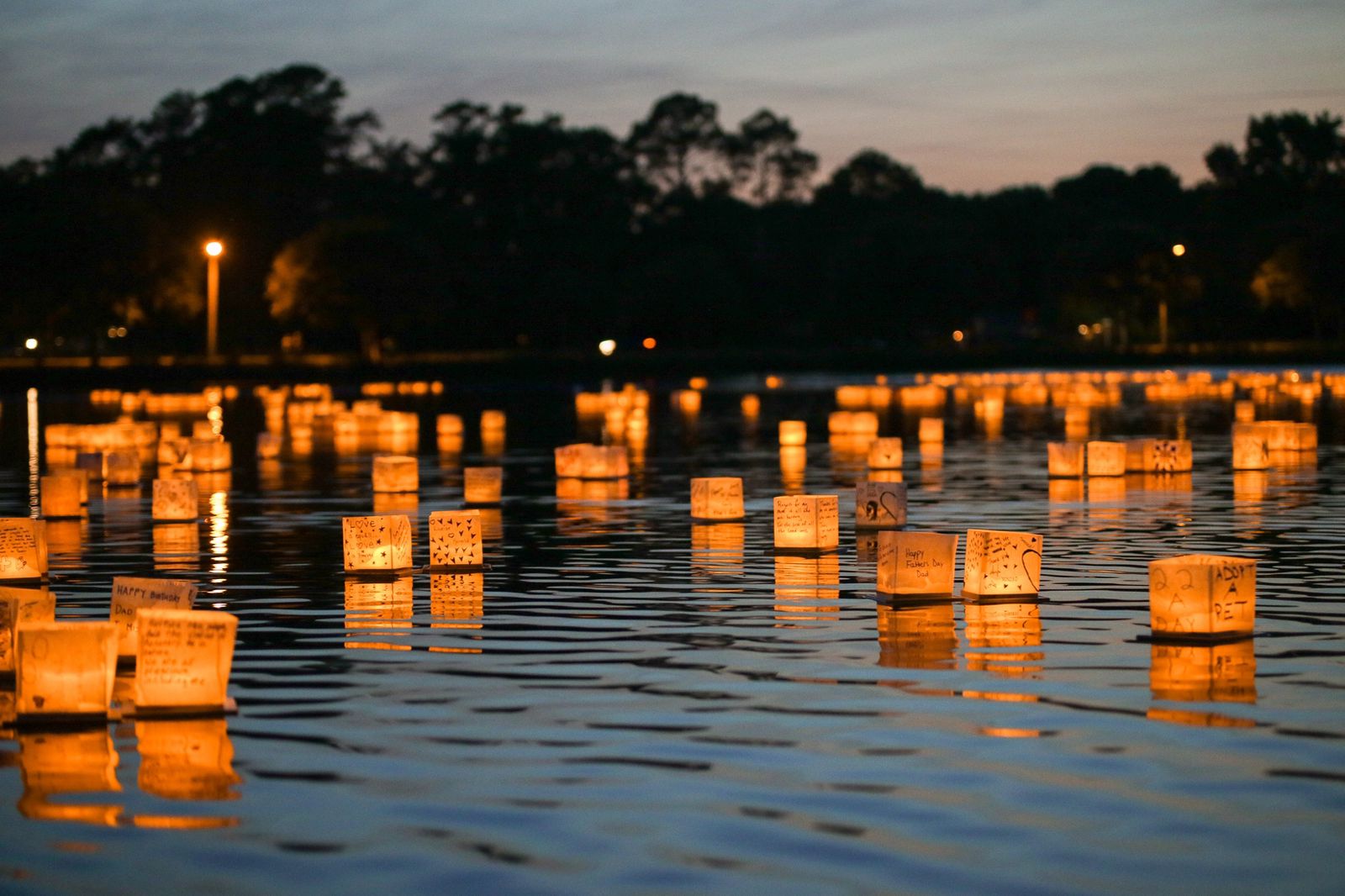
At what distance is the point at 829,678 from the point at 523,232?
137 m

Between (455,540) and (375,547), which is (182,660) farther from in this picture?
(455,540)

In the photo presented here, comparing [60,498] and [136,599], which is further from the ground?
[60,498]

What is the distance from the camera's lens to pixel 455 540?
780 inches

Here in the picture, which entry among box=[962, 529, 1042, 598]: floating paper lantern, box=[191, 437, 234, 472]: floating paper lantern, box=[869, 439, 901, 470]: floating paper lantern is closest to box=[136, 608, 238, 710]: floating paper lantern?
box=[962, 529, 1042, 598]: floating paper lantern

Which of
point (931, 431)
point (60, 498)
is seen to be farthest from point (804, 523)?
point (931, 431)

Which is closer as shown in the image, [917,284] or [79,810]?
[79,810]

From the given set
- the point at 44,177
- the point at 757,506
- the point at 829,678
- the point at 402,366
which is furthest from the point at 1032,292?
the point at 829,678

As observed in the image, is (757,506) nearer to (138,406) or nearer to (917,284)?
(138,406)

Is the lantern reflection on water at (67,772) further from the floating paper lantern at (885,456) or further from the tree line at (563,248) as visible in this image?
the tree line at (563,248)

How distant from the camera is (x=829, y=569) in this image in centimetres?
1934

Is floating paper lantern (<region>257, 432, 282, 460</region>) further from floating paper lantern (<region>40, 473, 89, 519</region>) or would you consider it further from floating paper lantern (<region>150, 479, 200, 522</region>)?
floating paper lantern (<region>150, 479, 200, 522</region>)

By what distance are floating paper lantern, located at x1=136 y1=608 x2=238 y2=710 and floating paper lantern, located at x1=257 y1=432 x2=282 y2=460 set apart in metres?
30.0

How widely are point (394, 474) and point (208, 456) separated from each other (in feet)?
24.0

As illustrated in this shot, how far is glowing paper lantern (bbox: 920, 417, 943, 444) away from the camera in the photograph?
43.4m
